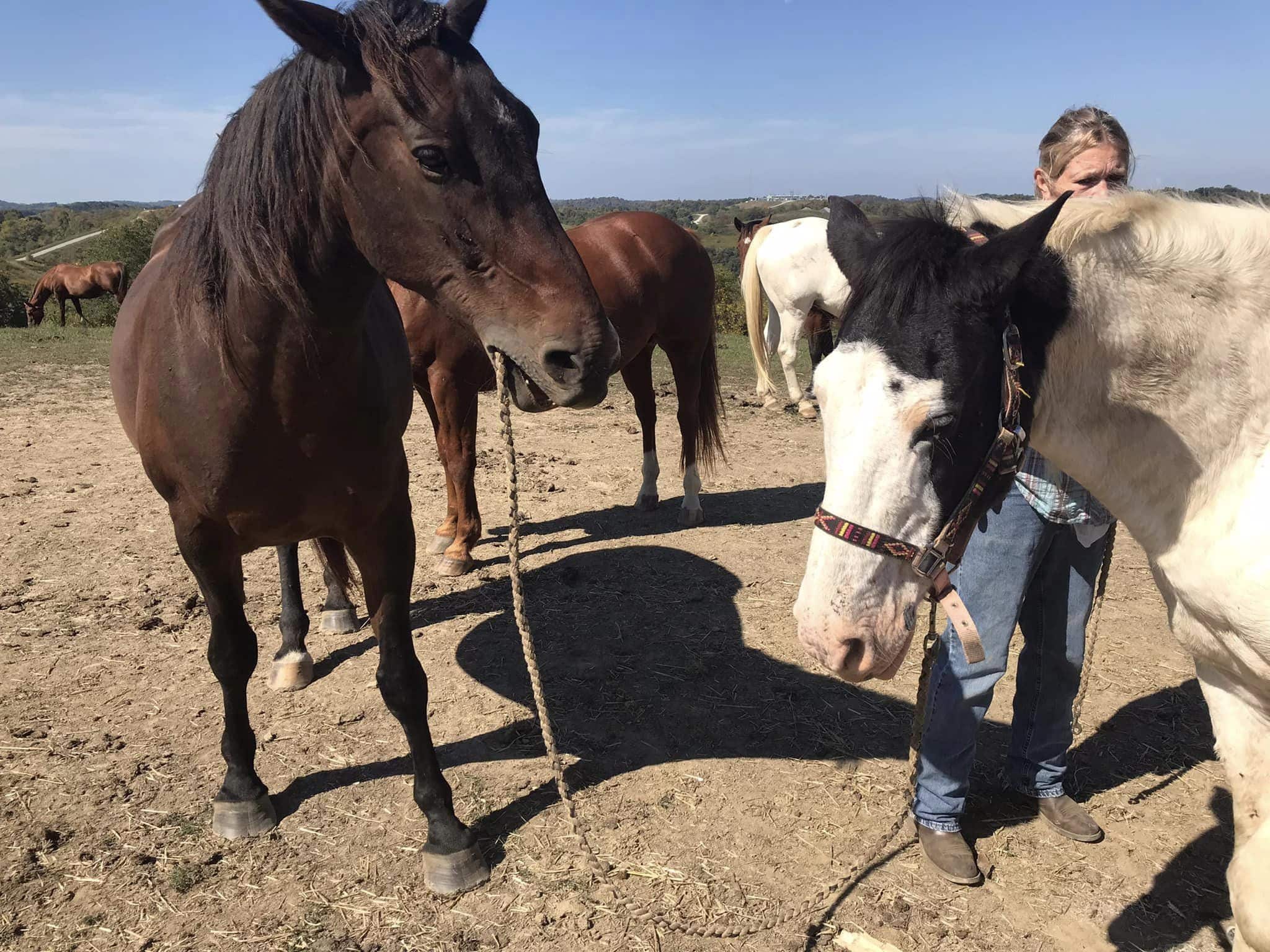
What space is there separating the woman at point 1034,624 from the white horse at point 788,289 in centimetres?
608

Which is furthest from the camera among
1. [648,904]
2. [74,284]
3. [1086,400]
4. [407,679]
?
[74,284]

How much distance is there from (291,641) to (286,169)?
7.87 feet

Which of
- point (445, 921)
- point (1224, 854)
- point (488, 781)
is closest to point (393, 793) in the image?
point (488, 781)

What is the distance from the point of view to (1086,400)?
160 centimetres

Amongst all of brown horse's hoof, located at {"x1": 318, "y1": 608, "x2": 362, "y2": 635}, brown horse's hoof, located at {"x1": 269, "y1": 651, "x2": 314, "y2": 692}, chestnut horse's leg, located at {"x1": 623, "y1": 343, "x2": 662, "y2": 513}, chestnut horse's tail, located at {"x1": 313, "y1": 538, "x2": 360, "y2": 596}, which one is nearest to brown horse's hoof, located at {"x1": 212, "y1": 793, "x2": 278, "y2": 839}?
brown horse's hoof, located at {"x1": 269, "y1": 651, "x2": 314, "y2": 692}

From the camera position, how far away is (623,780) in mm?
2877

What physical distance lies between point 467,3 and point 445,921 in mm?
2462

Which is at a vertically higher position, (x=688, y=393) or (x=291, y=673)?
(x=688, y=393)

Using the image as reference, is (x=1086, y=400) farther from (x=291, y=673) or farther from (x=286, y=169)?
(x=291, y=673)

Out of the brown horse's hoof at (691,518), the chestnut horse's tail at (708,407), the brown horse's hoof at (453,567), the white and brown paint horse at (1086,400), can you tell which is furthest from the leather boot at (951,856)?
the chestnut horse's tail at (708,407)

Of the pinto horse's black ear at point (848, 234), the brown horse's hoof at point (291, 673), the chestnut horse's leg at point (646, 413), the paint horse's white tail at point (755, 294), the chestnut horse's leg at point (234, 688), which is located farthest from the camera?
the paint horse's white tail at point (755, 294)

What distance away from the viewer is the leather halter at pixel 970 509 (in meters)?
1.44

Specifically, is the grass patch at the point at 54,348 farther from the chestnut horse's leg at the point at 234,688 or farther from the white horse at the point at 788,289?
the chestnut horse's leg at the point at 234,688

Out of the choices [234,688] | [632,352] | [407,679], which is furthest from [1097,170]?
[632,352]
